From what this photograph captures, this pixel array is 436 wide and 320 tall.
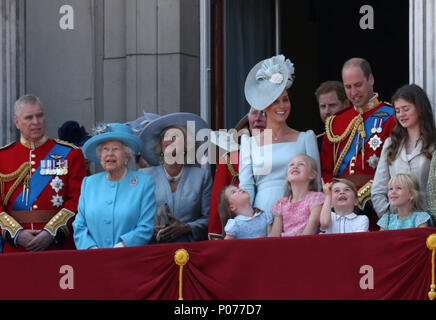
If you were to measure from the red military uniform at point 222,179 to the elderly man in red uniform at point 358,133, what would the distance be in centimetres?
59

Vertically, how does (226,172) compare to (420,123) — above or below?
below

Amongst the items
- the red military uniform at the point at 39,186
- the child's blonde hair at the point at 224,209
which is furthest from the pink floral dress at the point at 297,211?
the red military uniform at the point at 39,186

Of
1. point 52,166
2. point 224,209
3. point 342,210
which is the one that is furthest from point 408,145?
point 52,166

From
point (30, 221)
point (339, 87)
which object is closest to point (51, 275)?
point (30, 221)

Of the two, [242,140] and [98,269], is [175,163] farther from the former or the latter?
[98,269]

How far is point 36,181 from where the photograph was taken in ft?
27.9

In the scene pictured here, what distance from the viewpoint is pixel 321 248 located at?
6.69 meters

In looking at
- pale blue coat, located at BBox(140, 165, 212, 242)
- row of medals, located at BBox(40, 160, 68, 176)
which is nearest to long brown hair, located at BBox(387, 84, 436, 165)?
pale blue coat, located at BBox(140, 165, 212, 242)

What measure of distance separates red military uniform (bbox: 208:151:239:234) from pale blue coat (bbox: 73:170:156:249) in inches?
15.4

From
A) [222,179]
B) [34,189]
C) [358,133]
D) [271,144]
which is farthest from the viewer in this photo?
[34,189]

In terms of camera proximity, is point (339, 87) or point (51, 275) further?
point (339, 87)

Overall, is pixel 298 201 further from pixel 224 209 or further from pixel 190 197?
pixel 190 197

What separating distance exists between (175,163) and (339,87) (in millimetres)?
1305

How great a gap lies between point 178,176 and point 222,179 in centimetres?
36
